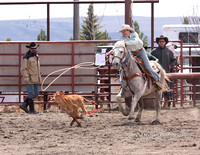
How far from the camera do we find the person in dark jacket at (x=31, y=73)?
14552 millimetres

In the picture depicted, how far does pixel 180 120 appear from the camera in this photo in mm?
12367

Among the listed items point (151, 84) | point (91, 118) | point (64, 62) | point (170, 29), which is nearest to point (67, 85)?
point (64, 62)

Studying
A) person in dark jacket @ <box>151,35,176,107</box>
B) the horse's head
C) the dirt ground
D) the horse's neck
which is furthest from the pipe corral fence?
the horse's head

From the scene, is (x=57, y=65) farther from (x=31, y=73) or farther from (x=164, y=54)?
(x=164, y=54)

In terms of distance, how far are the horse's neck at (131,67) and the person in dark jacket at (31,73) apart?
3.60 meters

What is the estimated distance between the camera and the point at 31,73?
1466cm

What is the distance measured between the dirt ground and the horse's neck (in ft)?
3.52

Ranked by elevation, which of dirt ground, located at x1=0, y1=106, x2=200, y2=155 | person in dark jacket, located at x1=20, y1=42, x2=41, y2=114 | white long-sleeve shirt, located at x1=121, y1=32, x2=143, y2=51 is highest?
white long-sleeve shirt, located at x1=121, y1=32, x2=143, y2=51

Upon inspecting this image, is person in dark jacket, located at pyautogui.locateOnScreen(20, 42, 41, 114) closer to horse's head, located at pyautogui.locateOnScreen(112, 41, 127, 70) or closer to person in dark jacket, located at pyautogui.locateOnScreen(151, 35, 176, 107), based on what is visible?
person in dark jacket, located at pyautogui.locateOnScreen(151, 35, 176, 107)

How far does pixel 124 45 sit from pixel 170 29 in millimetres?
16718

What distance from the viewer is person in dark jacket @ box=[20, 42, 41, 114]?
14552mm

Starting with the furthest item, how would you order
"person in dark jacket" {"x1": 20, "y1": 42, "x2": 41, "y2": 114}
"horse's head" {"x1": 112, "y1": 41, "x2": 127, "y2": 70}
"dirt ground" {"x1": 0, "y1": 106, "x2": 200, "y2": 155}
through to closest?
"person in dark jacket" {"x1": 20, "y1": 42, "x2": 41, "y2": 114}, "horse's head" {"x1": 112, "y1": 41, "x2": 127, "y2": 70}, "dirt ground" {"x1": 0, "y1": 106, "x2": 200, "y2": 155}

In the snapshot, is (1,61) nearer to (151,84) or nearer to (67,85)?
(67,85)

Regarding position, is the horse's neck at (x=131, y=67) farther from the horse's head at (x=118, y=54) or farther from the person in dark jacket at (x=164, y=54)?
the person in dark jacket at (x=164, y=54)
